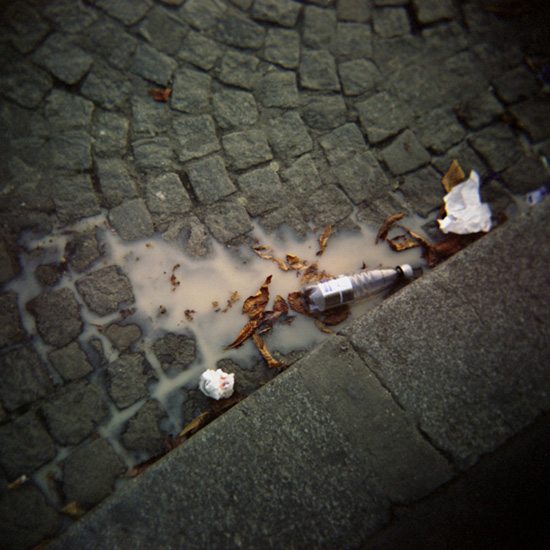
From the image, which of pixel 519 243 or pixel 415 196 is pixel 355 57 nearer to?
pixel 415 196

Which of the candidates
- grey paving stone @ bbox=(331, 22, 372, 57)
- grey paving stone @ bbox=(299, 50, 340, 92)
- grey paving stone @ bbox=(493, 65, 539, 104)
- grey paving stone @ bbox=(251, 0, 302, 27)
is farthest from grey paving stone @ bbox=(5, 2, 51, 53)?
grey paving stone @ bbox=(493, 65, 539, 104)

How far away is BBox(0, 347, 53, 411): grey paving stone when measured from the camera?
6.55ft

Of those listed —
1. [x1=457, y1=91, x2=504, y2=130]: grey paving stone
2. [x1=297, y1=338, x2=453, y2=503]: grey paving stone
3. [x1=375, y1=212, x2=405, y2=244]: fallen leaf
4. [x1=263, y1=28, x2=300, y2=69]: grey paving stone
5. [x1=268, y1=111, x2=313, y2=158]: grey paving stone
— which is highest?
[x1=263, y1=28, x2=300, y2=69]: grey paving stone

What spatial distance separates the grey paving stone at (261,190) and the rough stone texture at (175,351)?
87 centimetres

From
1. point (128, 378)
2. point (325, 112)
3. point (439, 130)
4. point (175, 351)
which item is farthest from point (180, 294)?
point (439, 130)

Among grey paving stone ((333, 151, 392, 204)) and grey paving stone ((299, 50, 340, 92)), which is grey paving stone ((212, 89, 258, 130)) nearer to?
grey paving stone ((299, 50, 340, 92))

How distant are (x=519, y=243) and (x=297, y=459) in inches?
67.5

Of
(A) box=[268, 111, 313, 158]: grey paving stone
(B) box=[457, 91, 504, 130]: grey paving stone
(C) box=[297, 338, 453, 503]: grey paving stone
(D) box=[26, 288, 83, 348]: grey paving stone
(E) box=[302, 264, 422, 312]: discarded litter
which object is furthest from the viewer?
(B) box=[457, 91, 504, 130]: grey paving stone

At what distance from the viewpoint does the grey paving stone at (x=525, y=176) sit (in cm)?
267

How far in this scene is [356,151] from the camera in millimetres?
2625

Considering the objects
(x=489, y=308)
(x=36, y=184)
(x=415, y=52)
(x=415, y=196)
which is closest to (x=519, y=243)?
(x=489, y=308)

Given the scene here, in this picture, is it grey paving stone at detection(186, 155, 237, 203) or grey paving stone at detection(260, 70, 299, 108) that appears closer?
grey paving stone at detection(186, 155, 237, 203)

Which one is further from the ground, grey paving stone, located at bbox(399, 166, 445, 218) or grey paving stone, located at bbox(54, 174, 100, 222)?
grey paving stone, located at bbox(54, 174, 100, 222)

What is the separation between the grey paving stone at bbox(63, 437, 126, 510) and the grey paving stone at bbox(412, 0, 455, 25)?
3.52 meters
